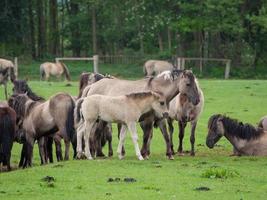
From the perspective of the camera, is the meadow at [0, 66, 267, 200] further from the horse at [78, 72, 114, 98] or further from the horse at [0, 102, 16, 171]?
the horse at [78, 72, 114, 98]

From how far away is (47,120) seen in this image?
1828cm

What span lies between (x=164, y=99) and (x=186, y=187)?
444cm

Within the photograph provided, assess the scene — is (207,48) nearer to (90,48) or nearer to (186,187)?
(90,48)

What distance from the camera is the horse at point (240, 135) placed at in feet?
63.2

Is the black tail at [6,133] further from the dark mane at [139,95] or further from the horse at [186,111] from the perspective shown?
the horse at [186,111]

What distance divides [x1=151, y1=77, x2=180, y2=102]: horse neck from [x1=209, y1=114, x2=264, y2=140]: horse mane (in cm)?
134

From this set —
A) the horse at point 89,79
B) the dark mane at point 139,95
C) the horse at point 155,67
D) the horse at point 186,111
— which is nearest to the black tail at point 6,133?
the dark mane at point 139,95

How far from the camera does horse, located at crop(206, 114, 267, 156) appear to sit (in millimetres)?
19250

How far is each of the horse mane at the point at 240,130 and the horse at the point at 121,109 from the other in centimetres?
211

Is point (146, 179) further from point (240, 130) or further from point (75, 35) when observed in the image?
point (75, 35)

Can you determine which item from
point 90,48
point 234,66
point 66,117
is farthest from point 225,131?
point 90,48

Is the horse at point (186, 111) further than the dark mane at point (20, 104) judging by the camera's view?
Yes

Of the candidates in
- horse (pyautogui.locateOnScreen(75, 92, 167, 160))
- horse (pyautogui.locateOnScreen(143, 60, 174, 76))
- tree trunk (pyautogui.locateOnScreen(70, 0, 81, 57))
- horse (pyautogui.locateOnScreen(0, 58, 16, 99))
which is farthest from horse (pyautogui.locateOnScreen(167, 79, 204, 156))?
tree trunk (pyautogui.locateOnScreen(70, 0, 81, 57))

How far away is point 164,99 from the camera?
18.2 metres
